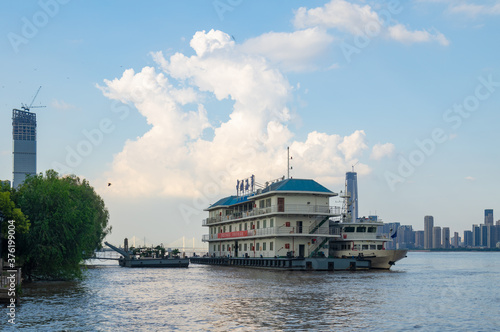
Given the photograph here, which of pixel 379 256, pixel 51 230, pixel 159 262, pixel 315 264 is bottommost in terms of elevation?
pixel 159 262

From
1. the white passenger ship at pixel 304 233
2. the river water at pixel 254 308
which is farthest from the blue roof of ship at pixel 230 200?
the river water at pixel 254 308

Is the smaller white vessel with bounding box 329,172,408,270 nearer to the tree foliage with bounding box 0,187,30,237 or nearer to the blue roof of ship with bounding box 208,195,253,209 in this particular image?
the blue roof of ship with bounding box 208,195,253,209

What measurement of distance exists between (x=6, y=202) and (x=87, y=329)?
60.5ft

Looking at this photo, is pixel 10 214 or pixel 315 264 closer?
pixel 10 214

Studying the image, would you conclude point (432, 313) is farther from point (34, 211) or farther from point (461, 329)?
point (34, 211)

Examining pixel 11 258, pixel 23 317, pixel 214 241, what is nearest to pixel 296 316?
pixel 23 317

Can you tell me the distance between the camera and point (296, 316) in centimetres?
3067

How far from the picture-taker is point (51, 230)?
45469 mm

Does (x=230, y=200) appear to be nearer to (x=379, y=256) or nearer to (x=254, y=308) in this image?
(x=379, y=256)

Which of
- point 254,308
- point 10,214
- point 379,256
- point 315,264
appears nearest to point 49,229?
point 10,214

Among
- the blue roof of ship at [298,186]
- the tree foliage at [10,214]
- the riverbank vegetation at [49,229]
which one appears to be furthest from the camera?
the blue roof of ship at [298,186]

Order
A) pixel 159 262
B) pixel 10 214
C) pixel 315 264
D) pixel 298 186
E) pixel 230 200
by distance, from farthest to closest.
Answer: pixel 230 200, pixel 159 262, pixel 298 186, pixel 315 264, pixel 10 214

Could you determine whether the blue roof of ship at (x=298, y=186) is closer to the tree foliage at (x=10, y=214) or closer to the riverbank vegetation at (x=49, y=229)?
the riverbank vegetation at (x=49, y=229)

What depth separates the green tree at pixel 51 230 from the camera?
44812 millimetres
